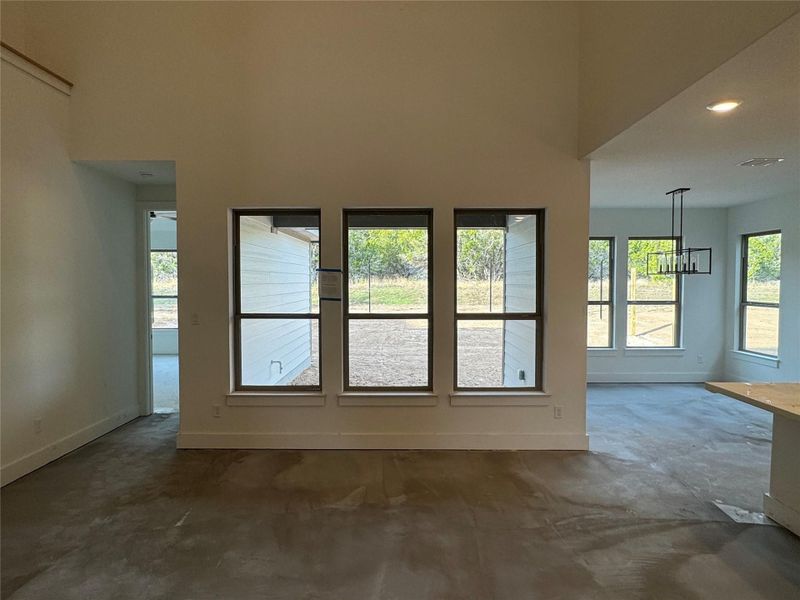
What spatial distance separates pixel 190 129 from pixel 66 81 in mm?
1094

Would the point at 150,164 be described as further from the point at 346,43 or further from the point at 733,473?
the point at 733,473

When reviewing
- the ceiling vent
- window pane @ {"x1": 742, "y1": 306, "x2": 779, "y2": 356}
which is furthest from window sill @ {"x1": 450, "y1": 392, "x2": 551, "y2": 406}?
window pane @ {"x1": 742, "y1": 306, "x2": 779, "y2": 356}

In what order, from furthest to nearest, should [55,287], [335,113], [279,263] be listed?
→ [279,263], [335,113], [55,287]

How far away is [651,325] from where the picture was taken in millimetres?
5898

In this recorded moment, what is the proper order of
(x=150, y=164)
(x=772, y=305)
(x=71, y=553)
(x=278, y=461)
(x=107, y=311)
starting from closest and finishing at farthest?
(x=71, y=553) < (x=278, y=461) < (x=150, y=164) < (x=107, y=311) < (x=772, y=305)

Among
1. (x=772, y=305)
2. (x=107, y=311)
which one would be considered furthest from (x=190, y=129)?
(x=772, y=305)

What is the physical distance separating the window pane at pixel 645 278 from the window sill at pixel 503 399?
3.31 meters

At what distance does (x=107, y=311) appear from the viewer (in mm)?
3877

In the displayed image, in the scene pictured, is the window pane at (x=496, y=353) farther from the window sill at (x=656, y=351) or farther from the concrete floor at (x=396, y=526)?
the window sill at (x=656, y=351)

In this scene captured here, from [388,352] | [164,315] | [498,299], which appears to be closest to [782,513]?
[498,299]

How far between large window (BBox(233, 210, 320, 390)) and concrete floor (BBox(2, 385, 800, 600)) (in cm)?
76

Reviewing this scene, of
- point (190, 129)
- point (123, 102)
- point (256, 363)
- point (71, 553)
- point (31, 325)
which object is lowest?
point (71, 553)

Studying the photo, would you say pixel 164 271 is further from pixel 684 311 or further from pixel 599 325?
pixel 684 311

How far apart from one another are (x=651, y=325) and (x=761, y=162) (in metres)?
2.92
